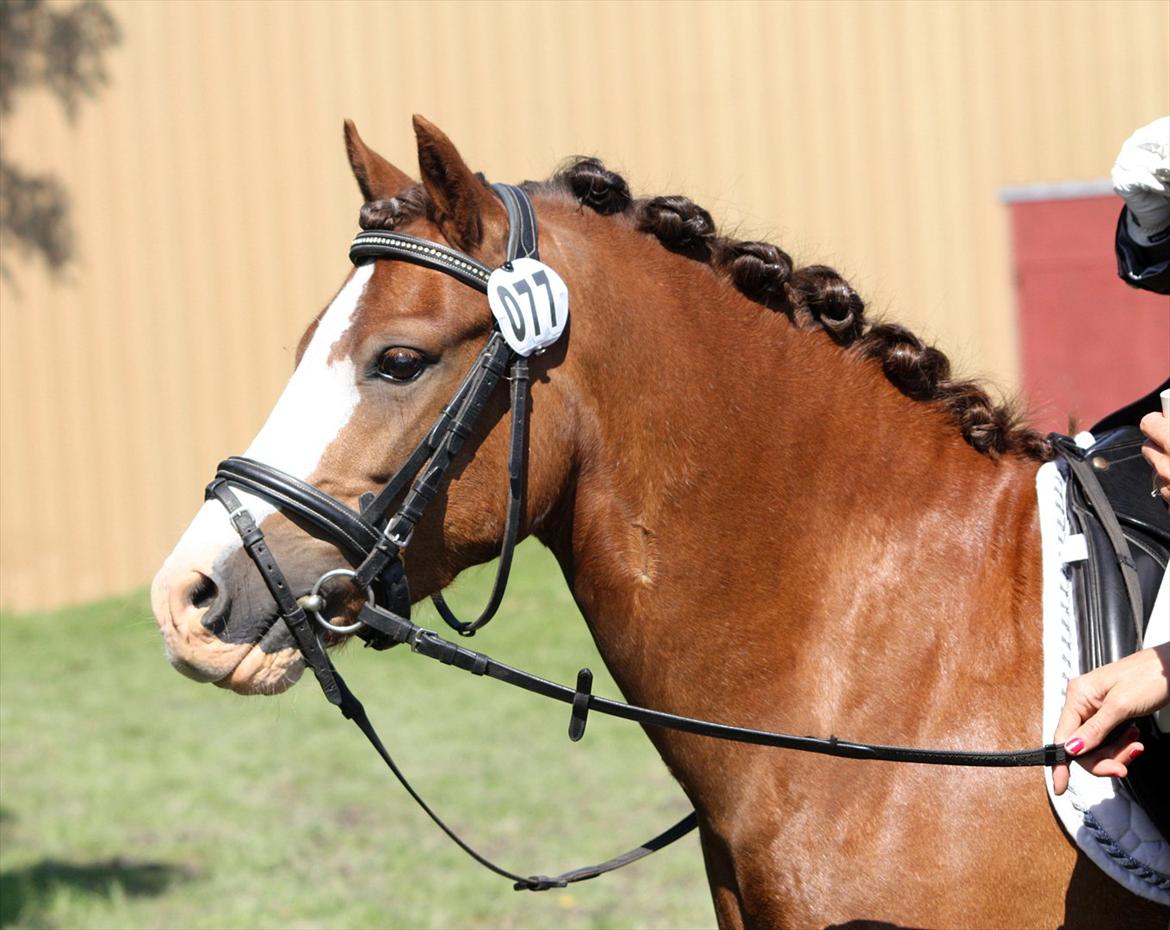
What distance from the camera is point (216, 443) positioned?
38.4ft

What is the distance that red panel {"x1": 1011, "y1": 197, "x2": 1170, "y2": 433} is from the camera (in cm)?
1062

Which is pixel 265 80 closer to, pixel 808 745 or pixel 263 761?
pixel 263 761

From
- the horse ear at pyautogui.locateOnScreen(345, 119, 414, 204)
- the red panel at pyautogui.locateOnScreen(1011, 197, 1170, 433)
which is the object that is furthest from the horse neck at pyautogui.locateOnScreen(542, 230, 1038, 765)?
the red panel at pyautogui.locateOnScreen(1011, 197, 1170, 433)

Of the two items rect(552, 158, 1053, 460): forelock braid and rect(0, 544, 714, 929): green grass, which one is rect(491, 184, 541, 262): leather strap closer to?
rect(552, 158, 1053, 460): forelock braid

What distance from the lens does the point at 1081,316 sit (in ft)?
35.6

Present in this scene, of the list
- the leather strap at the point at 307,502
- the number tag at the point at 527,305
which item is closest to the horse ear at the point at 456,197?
the number tag at the point at 527,305

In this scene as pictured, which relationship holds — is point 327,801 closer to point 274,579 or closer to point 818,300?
point 274,579

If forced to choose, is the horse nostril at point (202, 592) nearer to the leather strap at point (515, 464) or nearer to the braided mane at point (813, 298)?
the leather strap at point (515, 464)

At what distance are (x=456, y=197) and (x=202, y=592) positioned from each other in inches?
33.0

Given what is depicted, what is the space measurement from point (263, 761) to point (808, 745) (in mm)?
5650

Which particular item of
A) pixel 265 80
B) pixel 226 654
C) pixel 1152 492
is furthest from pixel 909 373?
pixel 265 80

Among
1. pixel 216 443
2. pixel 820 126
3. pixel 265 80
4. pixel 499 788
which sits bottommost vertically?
pixel 499 788

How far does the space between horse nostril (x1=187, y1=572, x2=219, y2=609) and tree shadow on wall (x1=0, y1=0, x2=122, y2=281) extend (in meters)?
Result: 10.3

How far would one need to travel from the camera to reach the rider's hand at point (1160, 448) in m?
2.10
